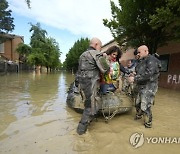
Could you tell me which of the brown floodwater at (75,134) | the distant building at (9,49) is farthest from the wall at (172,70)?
the distant building at (9,49)

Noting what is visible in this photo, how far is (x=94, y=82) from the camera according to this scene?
4.52 meters

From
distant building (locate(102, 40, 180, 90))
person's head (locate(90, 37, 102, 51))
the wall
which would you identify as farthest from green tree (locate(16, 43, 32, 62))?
person's head (locate(90, 37, 102, 51))

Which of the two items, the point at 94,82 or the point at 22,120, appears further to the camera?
the point at 22,120

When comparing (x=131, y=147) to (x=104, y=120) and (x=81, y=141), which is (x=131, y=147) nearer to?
(x=81, y=141)

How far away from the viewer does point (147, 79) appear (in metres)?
4.89

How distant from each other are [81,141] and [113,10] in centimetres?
1347

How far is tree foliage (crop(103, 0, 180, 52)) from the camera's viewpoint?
13203 millimetres

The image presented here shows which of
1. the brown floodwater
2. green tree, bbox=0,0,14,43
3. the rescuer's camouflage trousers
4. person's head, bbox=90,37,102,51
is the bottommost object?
the brown floodwater

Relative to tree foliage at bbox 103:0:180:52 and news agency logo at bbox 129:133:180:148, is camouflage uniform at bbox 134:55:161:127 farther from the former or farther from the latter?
tree foliage at bbox 103:0:180:52

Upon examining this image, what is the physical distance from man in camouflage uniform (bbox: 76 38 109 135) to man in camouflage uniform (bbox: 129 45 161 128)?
1.00 m

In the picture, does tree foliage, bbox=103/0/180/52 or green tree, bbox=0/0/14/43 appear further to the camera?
green tree, bbox=0/0/14/43

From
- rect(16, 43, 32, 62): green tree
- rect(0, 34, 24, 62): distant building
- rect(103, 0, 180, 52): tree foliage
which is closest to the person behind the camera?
rect(103, 0, 180, 52): tree foliage

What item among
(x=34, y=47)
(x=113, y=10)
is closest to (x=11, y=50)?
(x=34, y=47)

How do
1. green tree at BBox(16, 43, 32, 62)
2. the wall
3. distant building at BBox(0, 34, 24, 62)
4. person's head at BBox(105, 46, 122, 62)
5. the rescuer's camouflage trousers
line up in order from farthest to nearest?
1. distant building at BBox(0, 34, 24, 62)
2. green tree at BBox(16, 43, 32, 62)
3. the wall
4. person's head at BBox(105, 46, 122, 62)
5. the rescuer's camouflage trousers
